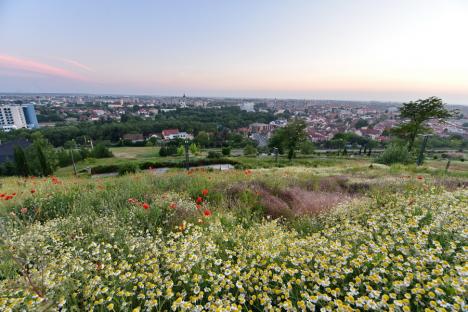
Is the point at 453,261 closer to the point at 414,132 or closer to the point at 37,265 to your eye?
the point at 37,265

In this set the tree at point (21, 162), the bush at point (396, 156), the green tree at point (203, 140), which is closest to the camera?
the bush at point (396, 156)

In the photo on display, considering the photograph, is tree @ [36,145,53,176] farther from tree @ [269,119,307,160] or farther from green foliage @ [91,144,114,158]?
tree @ [269,119,307,160]

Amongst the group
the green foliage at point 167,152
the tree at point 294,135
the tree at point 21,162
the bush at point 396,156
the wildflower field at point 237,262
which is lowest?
the green foliage at point 167,152

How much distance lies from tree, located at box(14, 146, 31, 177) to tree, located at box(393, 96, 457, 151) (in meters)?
43.3

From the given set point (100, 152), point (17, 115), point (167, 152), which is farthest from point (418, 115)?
point (17, 115)

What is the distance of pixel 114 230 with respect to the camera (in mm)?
2662

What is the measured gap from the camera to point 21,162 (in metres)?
25.9

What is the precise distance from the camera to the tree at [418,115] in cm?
1920

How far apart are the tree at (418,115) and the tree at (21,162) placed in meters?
43.3

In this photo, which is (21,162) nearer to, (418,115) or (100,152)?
(100,152)

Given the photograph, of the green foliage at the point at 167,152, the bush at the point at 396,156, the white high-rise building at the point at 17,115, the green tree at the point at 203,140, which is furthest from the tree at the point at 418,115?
the white high-rise building at the point at 17,115

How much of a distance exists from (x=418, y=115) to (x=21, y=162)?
45.3 meters

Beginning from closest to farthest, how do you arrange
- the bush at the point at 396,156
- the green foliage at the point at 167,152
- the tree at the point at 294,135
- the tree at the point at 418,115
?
the bush at the point at 396,156 → the tree at the point at 418,115 → the tree at the point at 294,135 → the green foliage at the point at 167,152

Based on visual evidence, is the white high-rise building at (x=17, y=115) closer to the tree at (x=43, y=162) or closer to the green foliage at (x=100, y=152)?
the green foliage at (x=100, y=152)
